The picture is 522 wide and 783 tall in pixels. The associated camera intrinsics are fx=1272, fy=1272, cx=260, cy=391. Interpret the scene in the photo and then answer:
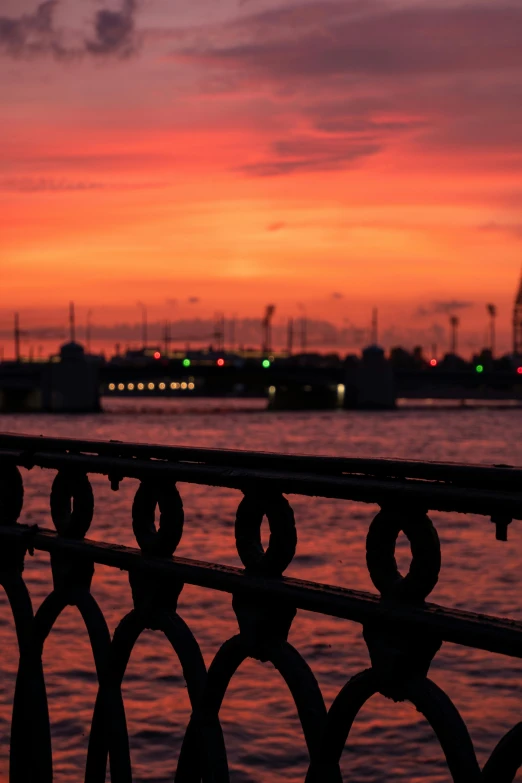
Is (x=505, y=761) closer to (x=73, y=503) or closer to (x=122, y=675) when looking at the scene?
(x=122, y=675)

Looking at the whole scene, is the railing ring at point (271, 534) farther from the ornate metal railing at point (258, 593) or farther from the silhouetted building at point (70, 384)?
the silhouetted building at point (70, 384)

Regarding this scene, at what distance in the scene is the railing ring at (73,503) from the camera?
3877 mm

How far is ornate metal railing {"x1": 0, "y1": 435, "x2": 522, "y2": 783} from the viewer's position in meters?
2.50

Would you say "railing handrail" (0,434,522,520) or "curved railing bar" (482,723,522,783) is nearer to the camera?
"curved railing bar" (482,723,522,783)

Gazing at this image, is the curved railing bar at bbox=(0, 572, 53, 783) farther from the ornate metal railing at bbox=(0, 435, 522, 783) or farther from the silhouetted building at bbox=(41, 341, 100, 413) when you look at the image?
the silhouetted building at bbox=(41, 341, 100, 413)

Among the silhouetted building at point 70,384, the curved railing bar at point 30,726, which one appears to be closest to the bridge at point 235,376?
the silhouetted building at point 70,384

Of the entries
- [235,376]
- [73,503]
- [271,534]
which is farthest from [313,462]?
[235,376]

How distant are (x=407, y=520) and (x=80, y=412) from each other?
139773 mm

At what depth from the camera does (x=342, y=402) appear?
167 metres

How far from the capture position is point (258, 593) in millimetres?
3031

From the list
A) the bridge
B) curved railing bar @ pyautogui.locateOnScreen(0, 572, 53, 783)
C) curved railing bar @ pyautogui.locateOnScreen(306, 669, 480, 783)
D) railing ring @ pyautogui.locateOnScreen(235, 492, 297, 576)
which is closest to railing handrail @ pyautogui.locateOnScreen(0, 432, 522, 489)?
railing ring @ pyautogui.locateOnScreen(235, 492, 297, 576)

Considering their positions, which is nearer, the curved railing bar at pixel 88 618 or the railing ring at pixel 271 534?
the railing ring at pixel 271 534

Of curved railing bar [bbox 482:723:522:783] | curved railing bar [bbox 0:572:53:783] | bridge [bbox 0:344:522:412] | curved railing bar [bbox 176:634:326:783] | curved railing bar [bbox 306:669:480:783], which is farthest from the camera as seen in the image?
bridge [bbox 0:344:522:412]

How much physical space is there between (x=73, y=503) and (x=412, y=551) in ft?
5.14
